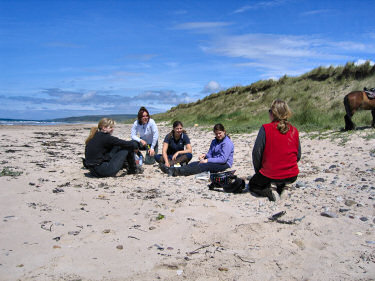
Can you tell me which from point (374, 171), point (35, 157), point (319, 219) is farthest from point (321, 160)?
point (35, 157)

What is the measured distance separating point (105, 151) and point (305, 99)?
47.8 feet

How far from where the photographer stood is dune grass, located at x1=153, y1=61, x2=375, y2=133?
488 inches

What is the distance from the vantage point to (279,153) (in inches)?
189

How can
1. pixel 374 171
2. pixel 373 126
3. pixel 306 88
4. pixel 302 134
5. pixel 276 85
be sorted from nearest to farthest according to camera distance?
1. pixel 374 171
2. pixel 373 126
3. pixel 302 134
4. pixel 306 88
5. pixel 276 85

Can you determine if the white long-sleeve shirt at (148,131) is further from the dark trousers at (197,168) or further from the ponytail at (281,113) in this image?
the ponytail at (281,113)

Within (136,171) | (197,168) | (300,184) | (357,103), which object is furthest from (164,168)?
(357,103)

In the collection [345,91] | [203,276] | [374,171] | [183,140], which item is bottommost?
[203,276]

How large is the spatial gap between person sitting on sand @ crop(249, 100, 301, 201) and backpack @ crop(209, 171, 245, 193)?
1.13 ft

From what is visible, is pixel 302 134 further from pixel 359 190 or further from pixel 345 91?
pixel 345 91

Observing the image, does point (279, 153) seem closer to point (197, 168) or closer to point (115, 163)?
point (197, 168)

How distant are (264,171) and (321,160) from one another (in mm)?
2902

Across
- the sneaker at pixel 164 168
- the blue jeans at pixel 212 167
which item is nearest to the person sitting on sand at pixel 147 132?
the sneaker at pixel 164 168

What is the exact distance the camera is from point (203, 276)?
279cm

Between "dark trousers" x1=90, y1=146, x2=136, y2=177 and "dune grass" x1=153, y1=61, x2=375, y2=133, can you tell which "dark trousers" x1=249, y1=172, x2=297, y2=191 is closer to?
"dark trousers" x1=90, y1=146, x2=136, y2=177
